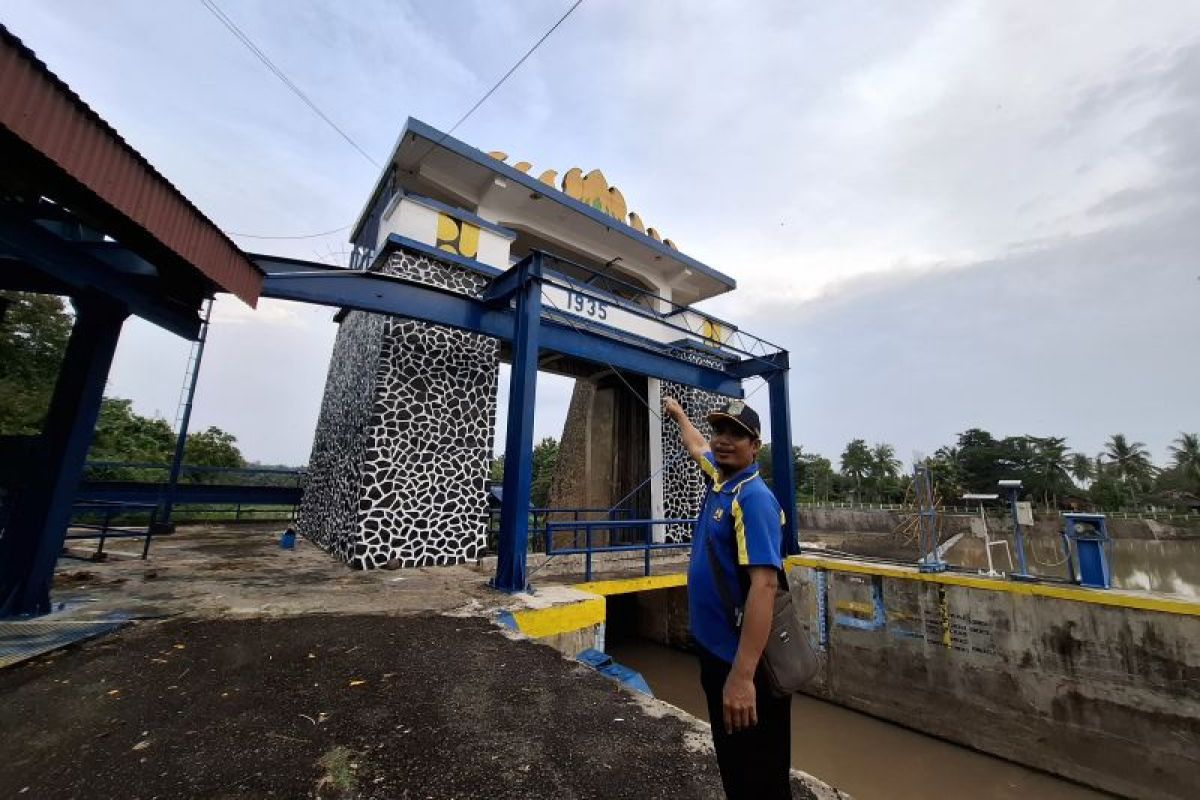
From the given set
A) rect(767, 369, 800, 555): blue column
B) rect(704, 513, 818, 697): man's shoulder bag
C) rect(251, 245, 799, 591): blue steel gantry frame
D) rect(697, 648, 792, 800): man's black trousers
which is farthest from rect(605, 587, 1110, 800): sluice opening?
rect(704, 513, 818, 697): man's shoulder bag

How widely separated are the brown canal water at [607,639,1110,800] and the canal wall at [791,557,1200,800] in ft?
0.58

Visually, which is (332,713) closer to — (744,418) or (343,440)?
(744,418)

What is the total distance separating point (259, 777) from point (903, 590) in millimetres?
7713

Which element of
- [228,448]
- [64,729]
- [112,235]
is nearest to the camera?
[64,729]

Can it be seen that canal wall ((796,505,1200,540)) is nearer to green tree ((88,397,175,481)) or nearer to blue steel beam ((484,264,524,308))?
blue steel beam ((484,264,524,308))

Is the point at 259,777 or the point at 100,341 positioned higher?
the point at 100,341

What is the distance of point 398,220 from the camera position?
7.31 m

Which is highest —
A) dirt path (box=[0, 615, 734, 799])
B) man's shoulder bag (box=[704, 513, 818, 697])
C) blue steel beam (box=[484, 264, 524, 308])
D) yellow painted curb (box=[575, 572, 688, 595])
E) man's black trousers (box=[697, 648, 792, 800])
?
blue steel beam (box=[484, 264, 524, 308])

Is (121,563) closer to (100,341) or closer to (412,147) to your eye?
(100,341)

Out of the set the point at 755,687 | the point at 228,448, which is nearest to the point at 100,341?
the point at 755,687

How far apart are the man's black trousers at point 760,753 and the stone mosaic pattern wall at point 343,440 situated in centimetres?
610

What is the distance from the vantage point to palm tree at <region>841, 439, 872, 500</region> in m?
46.3

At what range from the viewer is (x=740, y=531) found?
58.9 inches

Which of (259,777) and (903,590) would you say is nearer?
(259,777)
